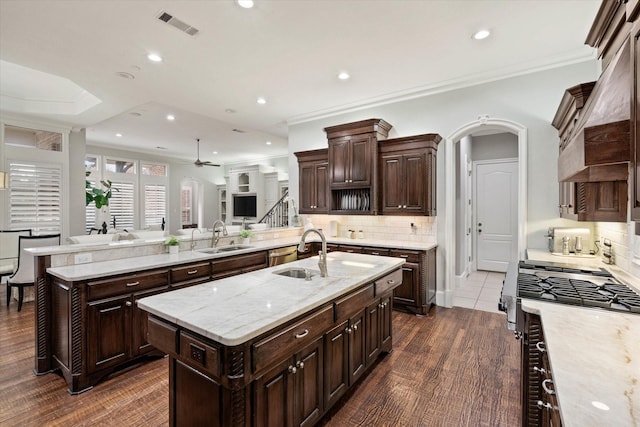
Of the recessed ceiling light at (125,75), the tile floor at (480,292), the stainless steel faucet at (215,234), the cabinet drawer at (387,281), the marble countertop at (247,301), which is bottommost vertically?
the tile floor at (480,292)

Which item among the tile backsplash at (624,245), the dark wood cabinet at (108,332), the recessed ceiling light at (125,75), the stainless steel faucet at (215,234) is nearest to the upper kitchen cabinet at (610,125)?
the tile backsplash at (624,245)

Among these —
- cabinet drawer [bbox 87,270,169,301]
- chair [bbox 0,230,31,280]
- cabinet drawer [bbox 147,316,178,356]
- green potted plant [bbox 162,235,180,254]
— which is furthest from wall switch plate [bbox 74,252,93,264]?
chair [bbox 0,230,31,280]

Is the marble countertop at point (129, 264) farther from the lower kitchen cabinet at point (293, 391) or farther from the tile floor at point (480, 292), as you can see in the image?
the lower kitchen cabinet at point (293, 391)

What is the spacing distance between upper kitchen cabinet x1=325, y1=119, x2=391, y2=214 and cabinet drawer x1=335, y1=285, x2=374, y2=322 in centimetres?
242

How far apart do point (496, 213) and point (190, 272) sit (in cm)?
629

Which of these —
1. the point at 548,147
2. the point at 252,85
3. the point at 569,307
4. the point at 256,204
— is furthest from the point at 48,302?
the point at 256,204

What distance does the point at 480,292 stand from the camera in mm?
5203

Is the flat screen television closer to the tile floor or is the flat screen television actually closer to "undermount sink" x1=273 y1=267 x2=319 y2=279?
→ the tile floor

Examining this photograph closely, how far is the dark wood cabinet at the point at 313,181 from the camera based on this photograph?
17.7 feet

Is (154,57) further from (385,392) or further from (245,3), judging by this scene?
(385,392)

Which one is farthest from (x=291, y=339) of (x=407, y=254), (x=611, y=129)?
(x=407, y=254)

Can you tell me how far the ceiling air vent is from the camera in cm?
273

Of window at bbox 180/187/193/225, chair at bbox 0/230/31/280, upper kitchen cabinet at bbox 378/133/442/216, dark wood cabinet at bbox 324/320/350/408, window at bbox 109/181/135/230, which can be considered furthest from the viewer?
window at bbox 180/187/193/225

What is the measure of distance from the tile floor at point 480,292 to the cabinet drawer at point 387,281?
2.23 meters
